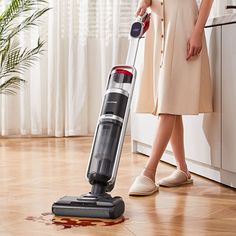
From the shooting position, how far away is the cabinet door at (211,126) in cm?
329

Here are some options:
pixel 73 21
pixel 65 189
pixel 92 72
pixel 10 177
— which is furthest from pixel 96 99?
pixel 65 189

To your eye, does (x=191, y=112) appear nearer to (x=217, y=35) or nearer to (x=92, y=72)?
(x=217, y=35)

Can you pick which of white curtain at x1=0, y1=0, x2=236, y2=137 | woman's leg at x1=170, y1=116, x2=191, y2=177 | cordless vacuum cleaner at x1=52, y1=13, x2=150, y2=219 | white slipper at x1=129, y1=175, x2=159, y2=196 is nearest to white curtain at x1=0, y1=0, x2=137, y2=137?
white curtain at x1=0, y1=0, x2=236, y2=137

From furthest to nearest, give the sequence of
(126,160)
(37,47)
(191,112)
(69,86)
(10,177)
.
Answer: (69,86), (37,47), (126,160), (10,177), (191,112)

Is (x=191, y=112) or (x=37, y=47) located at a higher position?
(x=37, y=47)

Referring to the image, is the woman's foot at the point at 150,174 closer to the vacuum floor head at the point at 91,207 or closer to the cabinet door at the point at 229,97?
the cabinet door at the point at 229,97

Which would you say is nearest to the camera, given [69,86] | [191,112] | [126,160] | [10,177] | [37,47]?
[191,112]

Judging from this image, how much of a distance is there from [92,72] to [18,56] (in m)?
0.73

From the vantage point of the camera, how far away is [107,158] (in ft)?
8.32

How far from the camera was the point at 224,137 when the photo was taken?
3.25 meters

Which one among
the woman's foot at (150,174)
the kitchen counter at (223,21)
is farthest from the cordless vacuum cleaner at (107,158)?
the kitchen counter at (223,21)

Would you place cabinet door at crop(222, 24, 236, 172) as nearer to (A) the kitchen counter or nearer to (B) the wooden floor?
(A) the kitchen counter

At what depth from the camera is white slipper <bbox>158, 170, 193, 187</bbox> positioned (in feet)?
10.9

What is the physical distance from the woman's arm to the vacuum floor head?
0.93 metres
